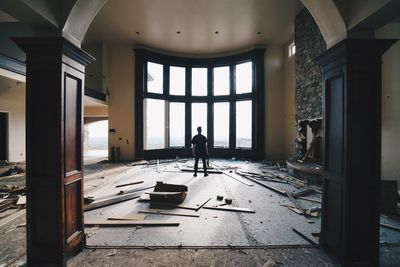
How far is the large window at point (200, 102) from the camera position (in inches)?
367

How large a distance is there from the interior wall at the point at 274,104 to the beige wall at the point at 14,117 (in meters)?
10.3

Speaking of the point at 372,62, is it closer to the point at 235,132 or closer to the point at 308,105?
the point at 308,105

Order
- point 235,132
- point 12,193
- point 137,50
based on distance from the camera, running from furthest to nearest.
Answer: point 235,132, point 137,50, point 12,193

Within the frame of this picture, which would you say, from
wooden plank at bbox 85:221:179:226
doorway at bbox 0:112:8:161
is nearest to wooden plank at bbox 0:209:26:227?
wooden plank at bbox 85:221:179:226

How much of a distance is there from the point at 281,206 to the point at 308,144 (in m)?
3.58

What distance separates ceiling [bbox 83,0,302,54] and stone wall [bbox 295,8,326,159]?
2.23ft

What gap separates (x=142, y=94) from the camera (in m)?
9.29

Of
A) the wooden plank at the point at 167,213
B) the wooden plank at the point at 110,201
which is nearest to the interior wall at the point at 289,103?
the wooden plank at the point at 167,213

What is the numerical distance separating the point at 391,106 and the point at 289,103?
4348 mm

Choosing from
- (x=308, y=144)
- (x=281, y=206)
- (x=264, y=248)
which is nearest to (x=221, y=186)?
(x=281, y=206)

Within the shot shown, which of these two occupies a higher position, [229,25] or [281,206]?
[229,25]

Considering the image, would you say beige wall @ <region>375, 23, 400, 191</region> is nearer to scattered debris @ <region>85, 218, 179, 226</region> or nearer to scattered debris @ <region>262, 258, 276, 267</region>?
scattered debris @ <region>262, 258, 276, 267</region>

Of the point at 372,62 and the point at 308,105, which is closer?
the point at 372,62

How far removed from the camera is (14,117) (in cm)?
886
